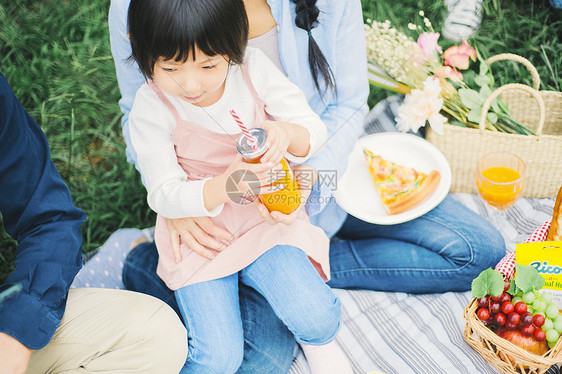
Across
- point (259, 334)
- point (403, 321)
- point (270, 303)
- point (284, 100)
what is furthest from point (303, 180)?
point (403, 321)

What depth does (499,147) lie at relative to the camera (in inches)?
62.1

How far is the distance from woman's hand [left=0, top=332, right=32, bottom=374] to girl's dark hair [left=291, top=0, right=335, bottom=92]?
2.87 feet

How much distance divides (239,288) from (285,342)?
18cm

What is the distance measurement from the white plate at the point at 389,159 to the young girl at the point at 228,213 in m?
0.20

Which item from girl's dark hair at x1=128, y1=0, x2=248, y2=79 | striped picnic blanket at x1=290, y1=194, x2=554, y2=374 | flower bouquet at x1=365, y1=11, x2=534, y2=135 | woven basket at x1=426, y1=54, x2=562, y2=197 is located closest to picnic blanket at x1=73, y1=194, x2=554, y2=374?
striped picnic blanket at x1=290, y1=194, x2=554, y2=374

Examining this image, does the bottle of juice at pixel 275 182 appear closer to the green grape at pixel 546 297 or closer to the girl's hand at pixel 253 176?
the girl's hand at pixel 253 176

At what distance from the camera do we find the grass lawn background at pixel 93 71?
1.86 metres

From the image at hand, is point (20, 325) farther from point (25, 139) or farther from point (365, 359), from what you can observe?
point (365, 359)

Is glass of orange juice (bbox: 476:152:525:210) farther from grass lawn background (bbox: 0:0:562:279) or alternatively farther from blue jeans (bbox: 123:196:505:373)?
grass lawn background (bbox: 0:0:562:279)

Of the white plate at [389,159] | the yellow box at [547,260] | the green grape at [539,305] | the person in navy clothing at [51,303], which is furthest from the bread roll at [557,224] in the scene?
the person in navy clothing at [51,303]

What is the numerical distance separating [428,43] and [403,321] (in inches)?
34.3

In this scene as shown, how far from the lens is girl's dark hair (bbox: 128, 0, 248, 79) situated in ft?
3.09

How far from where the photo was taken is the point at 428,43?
64.7 inches

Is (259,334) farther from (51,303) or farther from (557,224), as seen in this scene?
(557,224)
